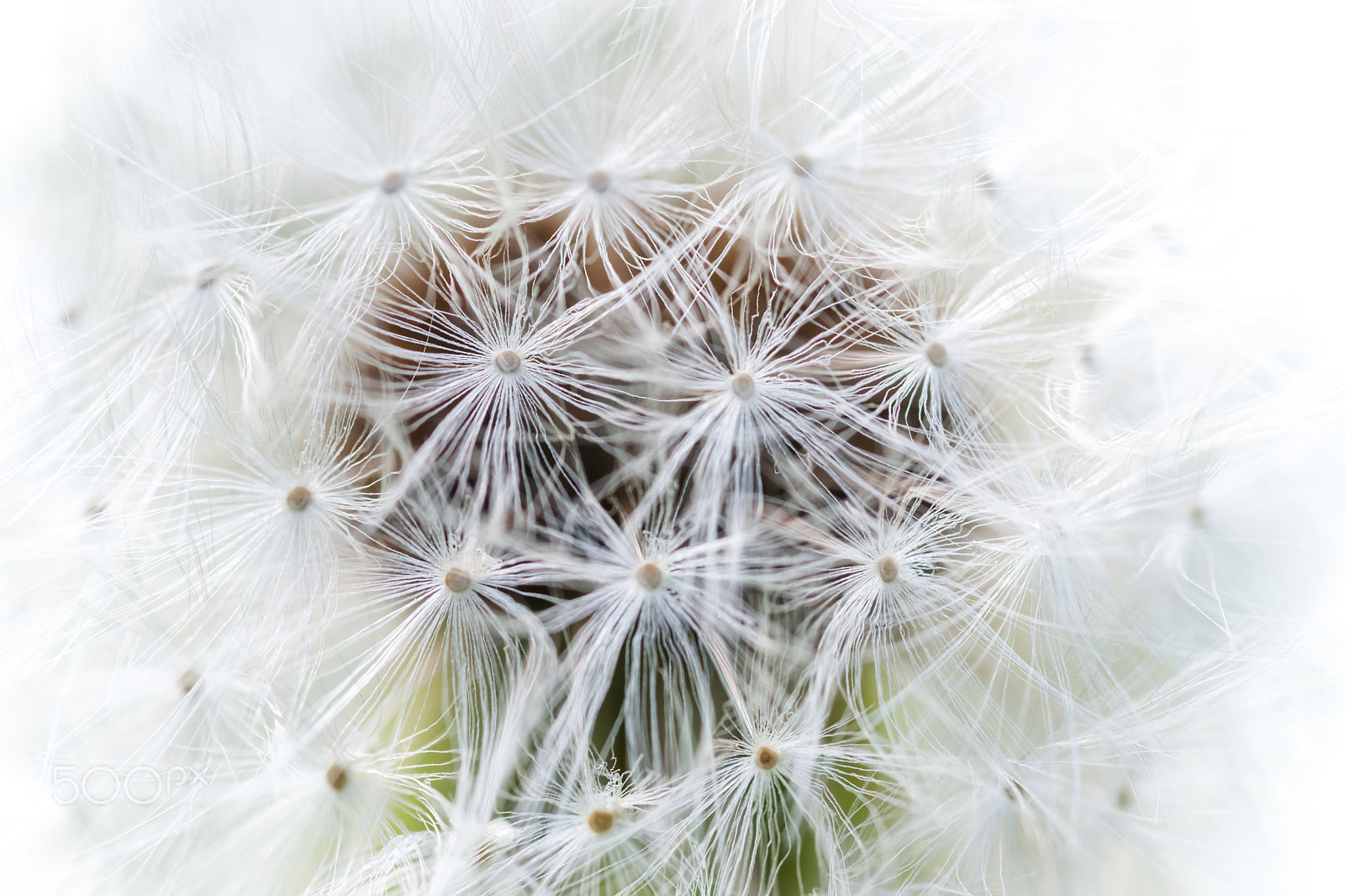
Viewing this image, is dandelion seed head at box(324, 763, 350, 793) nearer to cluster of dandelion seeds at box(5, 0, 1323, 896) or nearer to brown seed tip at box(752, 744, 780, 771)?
cluster of dandelion seeds at box(5, 0, 1323, 896)

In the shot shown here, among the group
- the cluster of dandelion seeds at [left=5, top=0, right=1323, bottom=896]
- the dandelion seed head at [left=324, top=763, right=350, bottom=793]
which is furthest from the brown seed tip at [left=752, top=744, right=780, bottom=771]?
the dandelion seed head at [left=324, top=763, right=350, bottom=793]

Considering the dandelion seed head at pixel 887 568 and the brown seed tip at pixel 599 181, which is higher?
the brown seed tip at pixel 599 181

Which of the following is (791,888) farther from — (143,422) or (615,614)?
(143,422)

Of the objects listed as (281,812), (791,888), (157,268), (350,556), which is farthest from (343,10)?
(791,888)

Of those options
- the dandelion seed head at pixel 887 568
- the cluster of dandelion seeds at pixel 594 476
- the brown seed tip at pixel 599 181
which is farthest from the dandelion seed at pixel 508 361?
the dandelion seed head at pixel 887 568

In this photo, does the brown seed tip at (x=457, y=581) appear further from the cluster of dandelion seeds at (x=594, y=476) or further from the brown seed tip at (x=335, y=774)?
the brown seed tip at (x=335, y=774)

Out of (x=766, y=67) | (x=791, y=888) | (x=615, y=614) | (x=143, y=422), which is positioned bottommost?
(x=791, y=888)

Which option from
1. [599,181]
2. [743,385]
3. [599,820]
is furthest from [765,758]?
[599,181]

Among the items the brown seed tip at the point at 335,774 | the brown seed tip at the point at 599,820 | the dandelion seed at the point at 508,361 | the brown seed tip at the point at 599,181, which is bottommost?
the brown seed tip at the point at 599,820
